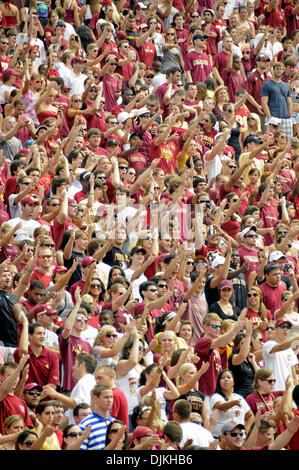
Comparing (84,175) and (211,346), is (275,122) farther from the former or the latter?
(211,346)

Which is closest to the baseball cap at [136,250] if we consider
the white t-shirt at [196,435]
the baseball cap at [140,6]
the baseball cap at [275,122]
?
the white t-shirt at [196,435]

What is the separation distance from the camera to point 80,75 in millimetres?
17828

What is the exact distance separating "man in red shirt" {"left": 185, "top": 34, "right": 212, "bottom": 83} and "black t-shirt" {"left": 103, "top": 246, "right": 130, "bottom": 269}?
651 cm

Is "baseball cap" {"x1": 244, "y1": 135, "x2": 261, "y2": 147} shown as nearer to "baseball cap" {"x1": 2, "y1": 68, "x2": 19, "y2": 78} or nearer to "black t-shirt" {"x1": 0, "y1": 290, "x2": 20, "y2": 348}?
"baseball cap" {"x1": 2, "y1": 68, "x2": 19, "y2": 78}

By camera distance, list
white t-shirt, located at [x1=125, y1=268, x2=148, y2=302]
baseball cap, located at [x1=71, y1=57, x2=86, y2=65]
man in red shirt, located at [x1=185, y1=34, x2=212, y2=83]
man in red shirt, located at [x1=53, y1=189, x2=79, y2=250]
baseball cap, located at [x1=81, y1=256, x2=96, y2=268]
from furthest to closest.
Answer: man in red shirt, located at [x1=185, y1=34, x2=212, y2=83] < baseball cap, located at [x1=71, y1=57, x2=86, y2=65] < man in red shirt, located at [x1=53, y1=189, x2=79, y2=250] < white t-shirt, located at [x1=125, y1=268, x2=148, y2=302] < baseball cap, located at [x1=81, y1=256, x2=96, y2=268]

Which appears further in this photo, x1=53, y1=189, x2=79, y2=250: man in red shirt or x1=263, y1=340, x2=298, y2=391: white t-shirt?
x1=53, y1=189, x2=79, y2=250: man in red shirt

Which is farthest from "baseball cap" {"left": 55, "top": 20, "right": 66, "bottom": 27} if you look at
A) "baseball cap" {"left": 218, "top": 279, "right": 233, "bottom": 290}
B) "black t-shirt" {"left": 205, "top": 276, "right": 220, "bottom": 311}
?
"baseball cap" {"left": 218, "top": 279, "right": 233, "bottom": 290}

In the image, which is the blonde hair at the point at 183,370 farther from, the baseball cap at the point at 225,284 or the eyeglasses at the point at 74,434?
the baseball cap at the point at 225,284

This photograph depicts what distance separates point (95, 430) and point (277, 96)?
36.2ft

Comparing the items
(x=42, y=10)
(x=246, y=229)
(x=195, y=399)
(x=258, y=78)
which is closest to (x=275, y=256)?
(x=246, y=229)

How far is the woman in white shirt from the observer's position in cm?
1108

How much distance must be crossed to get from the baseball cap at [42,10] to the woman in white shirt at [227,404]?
31.8 ft

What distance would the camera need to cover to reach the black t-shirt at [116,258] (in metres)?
13.6
